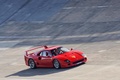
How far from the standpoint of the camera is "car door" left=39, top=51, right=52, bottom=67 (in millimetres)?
24234

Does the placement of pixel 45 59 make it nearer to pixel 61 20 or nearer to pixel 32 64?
pixel 32 64

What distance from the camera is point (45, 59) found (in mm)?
24516

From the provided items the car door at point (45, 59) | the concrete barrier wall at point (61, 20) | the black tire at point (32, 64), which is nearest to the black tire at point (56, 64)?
the car door at point (45, 59)

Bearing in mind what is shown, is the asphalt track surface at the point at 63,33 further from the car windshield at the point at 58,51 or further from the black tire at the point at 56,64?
the car windshield at the point at 58,51

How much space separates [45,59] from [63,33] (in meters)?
9.85

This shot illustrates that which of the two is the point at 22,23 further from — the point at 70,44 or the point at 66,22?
the point at 70,44

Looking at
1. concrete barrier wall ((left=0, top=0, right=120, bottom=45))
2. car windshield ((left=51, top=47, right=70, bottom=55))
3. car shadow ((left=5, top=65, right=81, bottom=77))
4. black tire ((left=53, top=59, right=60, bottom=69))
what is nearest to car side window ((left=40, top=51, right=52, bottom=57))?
car windshield ((left=51, top=47, right=70, bottom=55))

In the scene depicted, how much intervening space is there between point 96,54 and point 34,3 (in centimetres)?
1966

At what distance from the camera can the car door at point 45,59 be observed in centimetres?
2423

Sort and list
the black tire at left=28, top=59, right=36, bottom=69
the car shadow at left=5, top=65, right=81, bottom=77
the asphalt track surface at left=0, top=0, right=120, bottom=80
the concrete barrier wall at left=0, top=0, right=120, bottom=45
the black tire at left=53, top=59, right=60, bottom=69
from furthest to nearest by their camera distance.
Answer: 1. the concrete barrier wall at left=0, top=0, right=120, bottom=45
2. the black tire at left=28, top=59, right=36, bottom=69
3. the black tire at left=53, top=59, right=60, bottom=69
4. the car shadow at left=5, top=65, right=81, bottom=77
5. the asphalt track surface at left=0, top=0, right=120, bottom=80

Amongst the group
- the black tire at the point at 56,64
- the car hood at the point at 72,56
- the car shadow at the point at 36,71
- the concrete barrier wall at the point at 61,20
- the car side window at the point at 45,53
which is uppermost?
the concrete barrier wall at the point at 61,20

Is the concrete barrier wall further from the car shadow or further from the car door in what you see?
the car shadow

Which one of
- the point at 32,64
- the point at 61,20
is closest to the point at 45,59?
the point at 32,64

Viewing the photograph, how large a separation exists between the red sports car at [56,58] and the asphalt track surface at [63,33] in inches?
12.5
